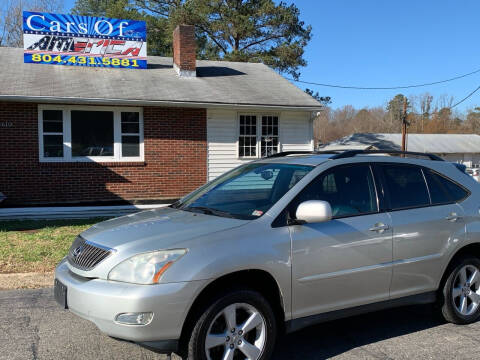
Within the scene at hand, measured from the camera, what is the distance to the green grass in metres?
6.77

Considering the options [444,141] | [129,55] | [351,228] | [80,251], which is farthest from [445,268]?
[444,141]

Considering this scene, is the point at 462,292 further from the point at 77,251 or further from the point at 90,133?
the point at 90,133

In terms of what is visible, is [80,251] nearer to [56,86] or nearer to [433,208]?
[433,208]

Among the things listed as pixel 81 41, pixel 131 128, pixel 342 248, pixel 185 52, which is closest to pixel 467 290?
pixel 342 248

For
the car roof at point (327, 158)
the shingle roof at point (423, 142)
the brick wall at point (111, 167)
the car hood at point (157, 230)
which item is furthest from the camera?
the shingle roof at point (423, 142)

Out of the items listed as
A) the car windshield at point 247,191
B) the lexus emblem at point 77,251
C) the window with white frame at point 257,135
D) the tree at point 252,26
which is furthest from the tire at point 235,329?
the tree at point 252,26

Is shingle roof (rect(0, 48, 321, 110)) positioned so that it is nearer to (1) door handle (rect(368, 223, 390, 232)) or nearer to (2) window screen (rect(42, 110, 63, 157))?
(2) window screen (rect(42, 110, 63, 157))

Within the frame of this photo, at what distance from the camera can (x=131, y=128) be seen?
41.3 feet

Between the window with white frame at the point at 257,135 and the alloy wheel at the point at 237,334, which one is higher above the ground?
the window with white frame at the point at 257,135

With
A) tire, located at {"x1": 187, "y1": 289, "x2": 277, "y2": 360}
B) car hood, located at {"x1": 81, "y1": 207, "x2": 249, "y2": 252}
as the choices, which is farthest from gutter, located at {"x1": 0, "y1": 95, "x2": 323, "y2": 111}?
tire, located at {"x1": 187, "y1": 289, "x2": 277, "y2": 360}

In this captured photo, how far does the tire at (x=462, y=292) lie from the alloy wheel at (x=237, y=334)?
219 cm

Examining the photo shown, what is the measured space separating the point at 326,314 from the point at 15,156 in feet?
32.7

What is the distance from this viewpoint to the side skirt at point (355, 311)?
12.4 ft

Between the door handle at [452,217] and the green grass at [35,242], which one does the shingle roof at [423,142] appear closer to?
the green grass at [35,242]
